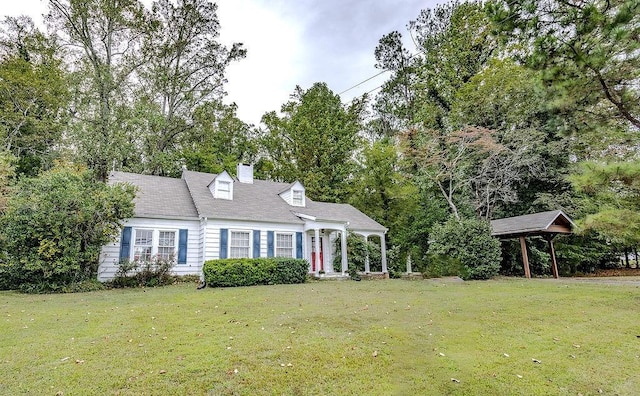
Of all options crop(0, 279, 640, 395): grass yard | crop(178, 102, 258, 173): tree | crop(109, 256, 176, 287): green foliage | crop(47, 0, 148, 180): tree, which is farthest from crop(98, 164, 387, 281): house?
crop(178, 102, 258, 173): tree

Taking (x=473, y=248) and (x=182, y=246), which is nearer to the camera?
(x=182, y=246)

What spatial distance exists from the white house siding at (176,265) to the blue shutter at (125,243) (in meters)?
0.14

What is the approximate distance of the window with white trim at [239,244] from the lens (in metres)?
14.9

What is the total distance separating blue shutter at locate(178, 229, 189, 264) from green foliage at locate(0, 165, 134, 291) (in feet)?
8.47

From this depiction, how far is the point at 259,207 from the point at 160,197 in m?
4.49

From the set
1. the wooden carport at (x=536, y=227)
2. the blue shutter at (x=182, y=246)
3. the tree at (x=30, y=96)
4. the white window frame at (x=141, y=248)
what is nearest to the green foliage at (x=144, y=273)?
the white window frame at (x=141, y=248)

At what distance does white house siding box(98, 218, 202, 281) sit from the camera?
504 inches

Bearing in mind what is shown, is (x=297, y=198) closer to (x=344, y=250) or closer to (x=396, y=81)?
(x=344, y=250)

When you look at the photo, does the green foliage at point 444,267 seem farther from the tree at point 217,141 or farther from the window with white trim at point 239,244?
the tree at point 217,141

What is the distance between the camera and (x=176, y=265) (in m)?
13.9

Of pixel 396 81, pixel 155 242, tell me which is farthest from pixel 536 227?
pixel 396 81

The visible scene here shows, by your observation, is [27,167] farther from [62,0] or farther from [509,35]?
[509,35]

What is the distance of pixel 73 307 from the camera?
8070 mm

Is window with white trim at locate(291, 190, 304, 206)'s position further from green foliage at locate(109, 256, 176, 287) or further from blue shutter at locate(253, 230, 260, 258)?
green foliage at locate(109, 256, 176, 287)
